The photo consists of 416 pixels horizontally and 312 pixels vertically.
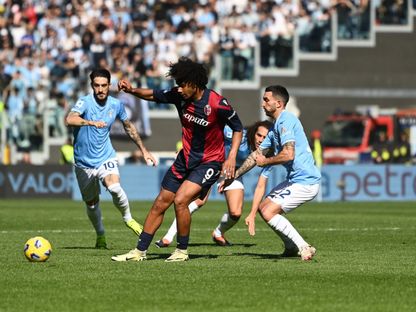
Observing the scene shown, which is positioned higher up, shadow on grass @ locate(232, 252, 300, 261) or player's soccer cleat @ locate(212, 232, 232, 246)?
shadow on grass @ locate(232, 252, 300, 261)

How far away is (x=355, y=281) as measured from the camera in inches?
458

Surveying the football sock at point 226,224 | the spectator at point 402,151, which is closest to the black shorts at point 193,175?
the football sock at point 226,224

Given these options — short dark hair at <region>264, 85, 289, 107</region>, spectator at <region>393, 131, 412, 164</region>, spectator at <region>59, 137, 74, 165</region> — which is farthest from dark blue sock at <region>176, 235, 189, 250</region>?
spectator at <region>393, 131, 412, 164</region>

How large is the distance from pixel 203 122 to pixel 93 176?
3.84m

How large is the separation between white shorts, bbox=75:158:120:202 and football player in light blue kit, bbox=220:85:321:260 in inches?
129

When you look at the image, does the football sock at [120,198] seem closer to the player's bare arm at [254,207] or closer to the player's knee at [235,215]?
the player's knee at [235,215]

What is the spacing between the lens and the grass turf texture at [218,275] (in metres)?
9.95

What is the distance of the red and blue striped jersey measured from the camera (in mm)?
13570

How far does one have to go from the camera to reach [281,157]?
13672 millimetres

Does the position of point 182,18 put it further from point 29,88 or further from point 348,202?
point 348,202

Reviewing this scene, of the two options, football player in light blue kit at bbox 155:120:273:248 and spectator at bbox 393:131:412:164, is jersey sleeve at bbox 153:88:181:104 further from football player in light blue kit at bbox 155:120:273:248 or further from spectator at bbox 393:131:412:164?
spectator at bbox 393:131:412:164

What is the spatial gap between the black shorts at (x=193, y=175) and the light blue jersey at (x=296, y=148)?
82cm

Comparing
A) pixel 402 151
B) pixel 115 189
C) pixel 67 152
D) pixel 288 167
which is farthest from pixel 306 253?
pixel 402 151

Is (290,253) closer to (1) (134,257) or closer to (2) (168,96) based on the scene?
(1) (134,257)
